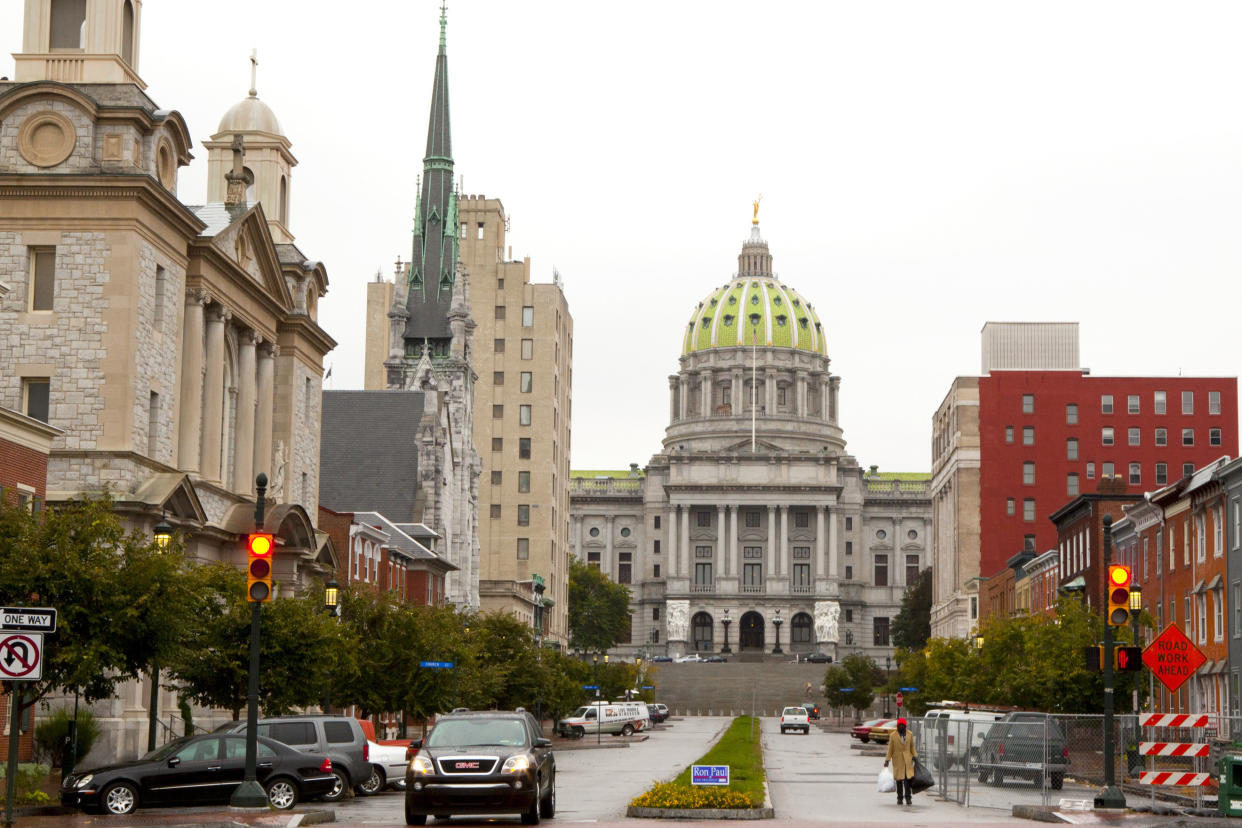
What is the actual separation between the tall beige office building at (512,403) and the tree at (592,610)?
27.6 metres

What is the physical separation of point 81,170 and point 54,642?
18.6 metres

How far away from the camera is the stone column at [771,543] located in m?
191

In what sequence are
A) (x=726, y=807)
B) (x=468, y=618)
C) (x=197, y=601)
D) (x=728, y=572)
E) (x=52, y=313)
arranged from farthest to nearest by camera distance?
1. (x=728, y=572)
2. (x=468, y=618)
3. (x=52, y=313)
4. (x=197, y=601)
5. (x=726, y=807)

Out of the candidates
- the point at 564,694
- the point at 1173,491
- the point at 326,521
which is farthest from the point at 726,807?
the point at 564,694

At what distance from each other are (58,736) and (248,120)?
97.6 ft

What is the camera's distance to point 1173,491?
63.2 m

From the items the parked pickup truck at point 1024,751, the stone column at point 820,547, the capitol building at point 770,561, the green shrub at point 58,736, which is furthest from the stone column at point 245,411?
the stone column at point 820,547

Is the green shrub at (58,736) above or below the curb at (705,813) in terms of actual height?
above

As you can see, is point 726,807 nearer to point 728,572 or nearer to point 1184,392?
point 1184,392

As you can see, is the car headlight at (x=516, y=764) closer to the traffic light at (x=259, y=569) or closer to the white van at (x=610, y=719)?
the traffic light at (x=259, y=569)

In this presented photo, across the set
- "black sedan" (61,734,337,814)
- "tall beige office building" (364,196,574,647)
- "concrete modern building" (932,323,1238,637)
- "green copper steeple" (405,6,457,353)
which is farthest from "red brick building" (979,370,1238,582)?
"black sedan" (61,734,337,814)

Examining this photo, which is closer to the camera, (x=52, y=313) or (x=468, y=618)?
(x=52, y=313)

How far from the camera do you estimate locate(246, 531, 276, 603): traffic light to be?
28.5m

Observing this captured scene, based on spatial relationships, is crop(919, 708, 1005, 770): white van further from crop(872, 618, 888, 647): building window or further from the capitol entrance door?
crop(872, 618, 888, 647): building window
